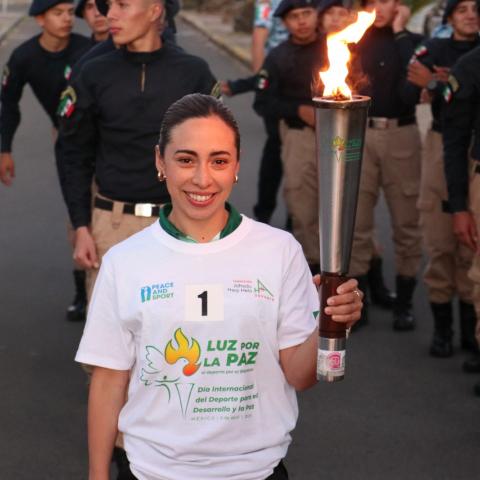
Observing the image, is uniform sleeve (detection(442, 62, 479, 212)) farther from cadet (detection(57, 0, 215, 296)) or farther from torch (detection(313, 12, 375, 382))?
torch (detection(313, 12, 375, 382))

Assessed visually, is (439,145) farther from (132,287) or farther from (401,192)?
(132,287)

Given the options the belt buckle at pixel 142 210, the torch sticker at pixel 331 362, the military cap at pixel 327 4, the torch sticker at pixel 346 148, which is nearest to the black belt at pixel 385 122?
the military cap at pixel 327 4

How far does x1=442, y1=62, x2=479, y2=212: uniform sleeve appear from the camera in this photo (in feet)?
23.5

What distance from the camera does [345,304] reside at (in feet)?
11.2

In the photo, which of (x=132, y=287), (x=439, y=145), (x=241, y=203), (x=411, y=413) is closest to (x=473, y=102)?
(x=439, y=145)

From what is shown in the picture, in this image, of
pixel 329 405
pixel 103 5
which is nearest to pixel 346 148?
pixel 103 5

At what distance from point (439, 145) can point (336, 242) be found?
5038 millimetres

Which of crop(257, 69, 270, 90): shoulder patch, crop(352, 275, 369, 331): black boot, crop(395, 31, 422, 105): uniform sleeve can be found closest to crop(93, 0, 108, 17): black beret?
crop(395, 31, 422, 105): uniform sleeve

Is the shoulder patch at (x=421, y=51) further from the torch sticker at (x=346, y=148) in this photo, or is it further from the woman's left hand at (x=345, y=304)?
the torch sticker at (x=346, y=148)

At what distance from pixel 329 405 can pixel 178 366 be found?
356 centimetres

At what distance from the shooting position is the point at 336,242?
3.26 meters

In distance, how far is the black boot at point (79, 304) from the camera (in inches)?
348

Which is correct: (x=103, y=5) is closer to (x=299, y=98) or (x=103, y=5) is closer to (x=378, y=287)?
(x=299, y=98)

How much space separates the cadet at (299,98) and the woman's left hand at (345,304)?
18.1 ft
